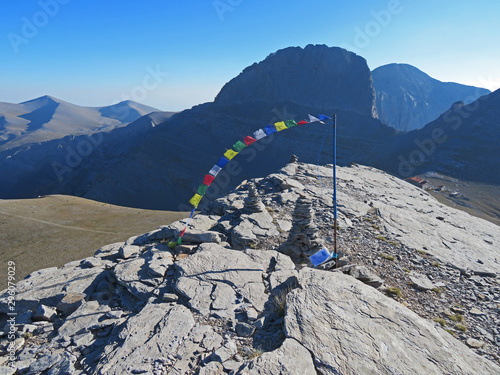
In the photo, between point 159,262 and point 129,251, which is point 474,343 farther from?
point 129,251

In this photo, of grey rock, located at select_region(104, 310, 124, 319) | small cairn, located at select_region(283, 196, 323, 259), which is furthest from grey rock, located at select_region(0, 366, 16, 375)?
small cairn, located at select_region(283, 196, 323, 259)

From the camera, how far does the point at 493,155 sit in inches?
3159

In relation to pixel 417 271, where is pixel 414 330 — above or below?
above

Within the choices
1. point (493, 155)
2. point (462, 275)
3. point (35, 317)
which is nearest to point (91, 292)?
point (35, 317)

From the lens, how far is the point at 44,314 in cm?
894

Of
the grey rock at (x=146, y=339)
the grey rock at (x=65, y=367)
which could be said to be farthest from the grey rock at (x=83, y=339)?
the grey rock at (x=146, y=339)

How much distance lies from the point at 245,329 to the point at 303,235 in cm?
563

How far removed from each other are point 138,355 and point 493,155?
107 metres

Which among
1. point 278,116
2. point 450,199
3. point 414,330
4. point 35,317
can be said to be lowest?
point 450,199

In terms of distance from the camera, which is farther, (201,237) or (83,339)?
(201,237)

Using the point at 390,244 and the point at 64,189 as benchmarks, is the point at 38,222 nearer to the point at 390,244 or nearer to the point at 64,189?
the point at 390,244

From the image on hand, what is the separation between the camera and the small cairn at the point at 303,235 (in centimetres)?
1171
